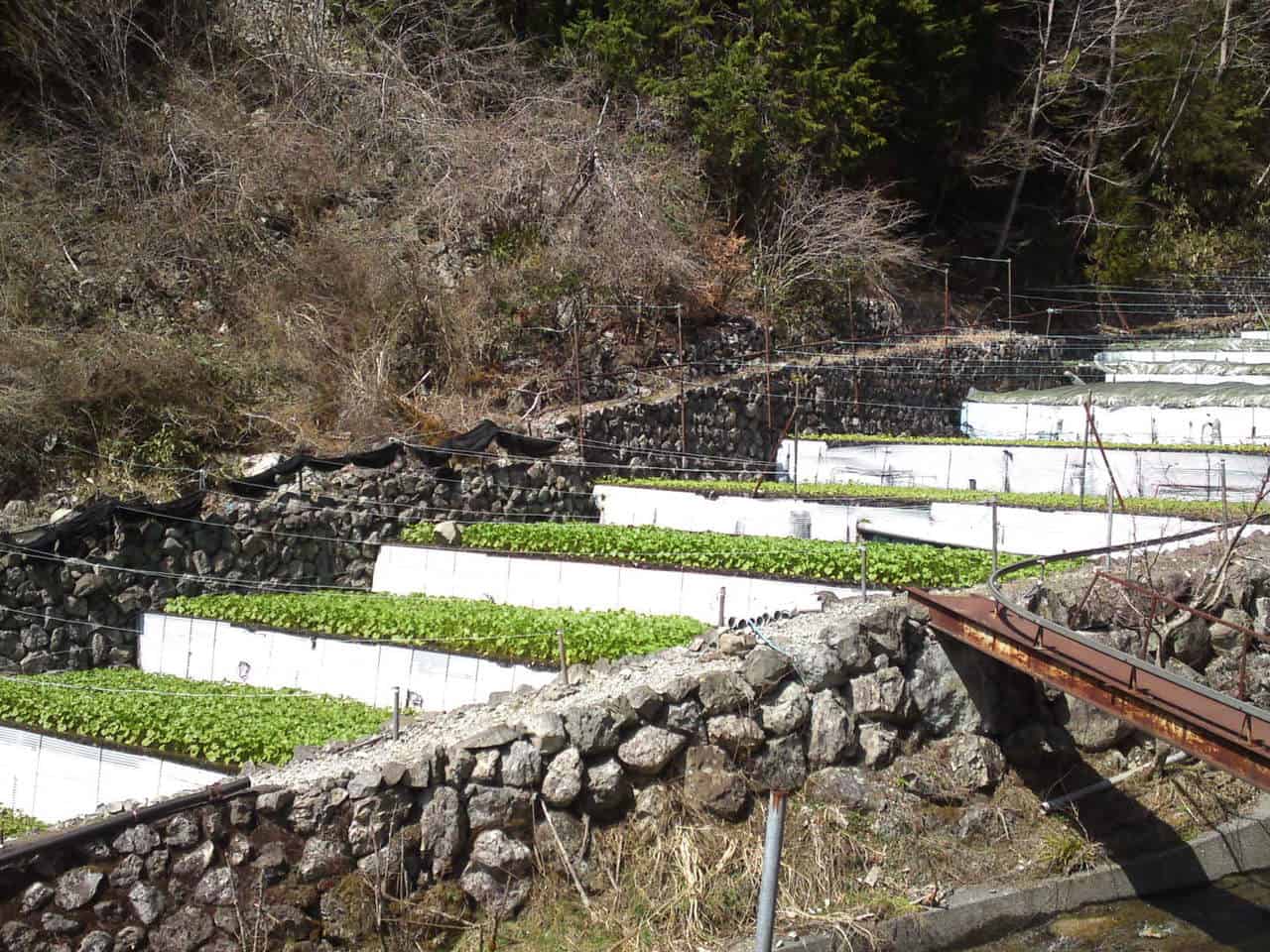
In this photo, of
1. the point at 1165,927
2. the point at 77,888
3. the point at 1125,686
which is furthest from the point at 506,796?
the point at 1165,927

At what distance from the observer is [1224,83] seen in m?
35.8

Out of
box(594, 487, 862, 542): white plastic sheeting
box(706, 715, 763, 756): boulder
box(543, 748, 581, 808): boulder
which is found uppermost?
box(594, 487, 862, 542): white plastic sheeting

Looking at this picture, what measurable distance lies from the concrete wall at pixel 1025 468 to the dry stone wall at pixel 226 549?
5.78m

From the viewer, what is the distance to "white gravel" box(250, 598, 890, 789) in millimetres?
8086

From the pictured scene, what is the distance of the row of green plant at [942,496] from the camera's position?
14.6m

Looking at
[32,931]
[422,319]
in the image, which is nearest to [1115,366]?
[422,319]

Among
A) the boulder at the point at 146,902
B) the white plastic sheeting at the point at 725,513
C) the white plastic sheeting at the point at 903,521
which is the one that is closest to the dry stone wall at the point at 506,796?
the boulder at the point at 146,902

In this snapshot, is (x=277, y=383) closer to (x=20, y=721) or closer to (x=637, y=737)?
(x=20, y=721)

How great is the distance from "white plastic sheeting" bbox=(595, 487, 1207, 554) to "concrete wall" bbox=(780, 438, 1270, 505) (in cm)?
257

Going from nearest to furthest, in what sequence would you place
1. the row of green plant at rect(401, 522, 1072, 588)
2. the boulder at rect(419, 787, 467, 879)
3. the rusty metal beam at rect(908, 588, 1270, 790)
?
the rusty metal beam at rect(908, 588, 1270, 790) < the boulder at rect(419, 787, 467, 879) < the row of green plant at rect(401, 522, 1072, 588)

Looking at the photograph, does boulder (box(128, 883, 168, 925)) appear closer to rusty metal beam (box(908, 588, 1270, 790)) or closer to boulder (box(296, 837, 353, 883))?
boulder (box(296, 837, 353, 883))

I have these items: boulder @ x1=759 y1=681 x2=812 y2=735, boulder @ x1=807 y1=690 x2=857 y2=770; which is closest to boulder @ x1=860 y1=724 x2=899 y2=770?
boulder @ x1=807 y1=690 x2=857 y2=770

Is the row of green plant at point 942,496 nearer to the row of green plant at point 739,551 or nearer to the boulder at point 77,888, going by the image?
the row of green plant at point 739,551

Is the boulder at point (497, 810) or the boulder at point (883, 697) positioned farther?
the boulder at point (883, 697)
